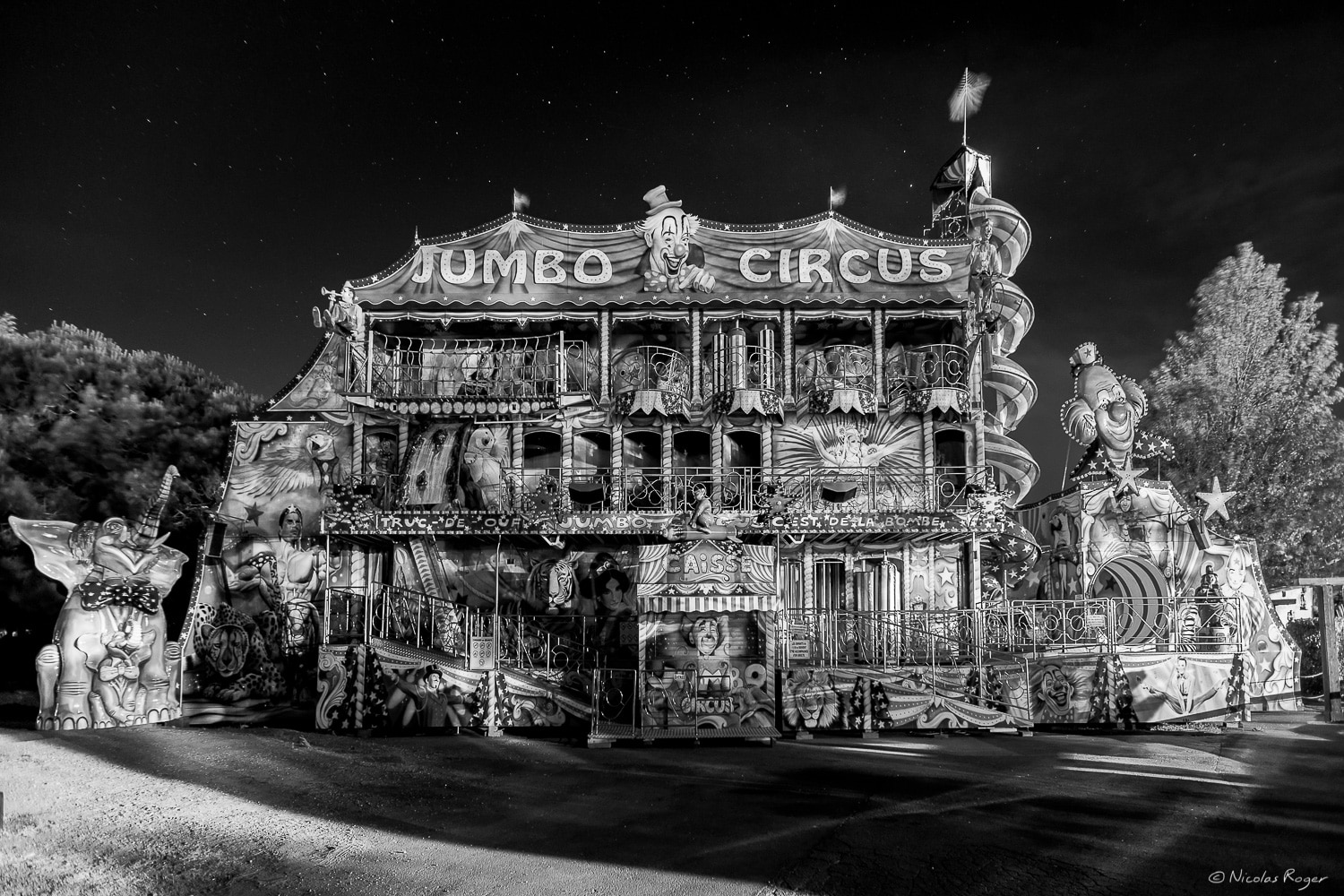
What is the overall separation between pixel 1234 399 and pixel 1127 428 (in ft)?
38.2

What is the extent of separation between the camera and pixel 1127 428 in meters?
22.7

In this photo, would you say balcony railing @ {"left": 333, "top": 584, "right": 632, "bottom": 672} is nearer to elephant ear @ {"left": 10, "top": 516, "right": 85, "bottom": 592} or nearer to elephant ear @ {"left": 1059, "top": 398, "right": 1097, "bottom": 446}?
elephant ear @ {"left": 10, "top": 516, "right": 85, "bottom": 592}

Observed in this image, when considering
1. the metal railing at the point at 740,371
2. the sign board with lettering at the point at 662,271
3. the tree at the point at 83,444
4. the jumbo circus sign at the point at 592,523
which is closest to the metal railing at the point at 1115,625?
the jumbo circus sign at the point at 592,523

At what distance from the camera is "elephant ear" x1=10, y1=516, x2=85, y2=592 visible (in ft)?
55.6

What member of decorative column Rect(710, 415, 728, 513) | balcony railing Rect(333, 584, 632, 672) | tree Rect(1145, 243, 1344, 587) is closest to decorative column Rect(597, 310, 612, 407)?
decorative column Rect(710, 415, 728, 513)

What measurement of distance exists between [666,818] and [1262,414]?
2897 cm

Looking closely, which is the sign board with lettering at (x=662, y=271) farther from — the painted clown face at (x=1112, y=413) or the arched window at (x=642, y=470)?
the painted clown face at (x=1112, y=413)

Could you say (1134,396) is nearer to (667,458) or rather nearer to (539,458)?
(667,458)

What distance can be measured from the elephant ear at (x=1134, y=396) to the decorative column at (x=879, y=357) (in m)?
6.27

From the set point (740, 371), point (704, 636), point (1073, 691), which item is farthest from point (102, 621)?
point (1073, 691)

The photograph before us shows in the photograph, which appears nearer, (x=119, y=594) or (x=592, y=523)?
(x=119, y=594)

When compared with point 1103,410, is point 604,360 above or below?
above

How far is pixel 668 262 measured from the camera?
23297 mm

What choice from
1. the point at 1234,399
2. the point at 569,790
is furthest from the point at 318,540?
the point at 1234,399
